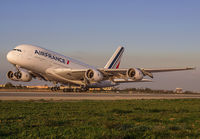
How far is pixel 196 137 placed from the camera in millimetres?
6680

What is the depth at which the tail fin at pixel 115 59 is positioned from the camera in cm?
6349

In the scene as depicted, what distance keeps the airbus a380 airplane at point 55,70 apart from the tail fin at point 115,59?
1331 centimetres

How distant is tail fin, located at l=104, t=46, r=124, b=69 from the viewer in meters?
63.5

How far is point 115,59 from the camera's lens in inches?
2534

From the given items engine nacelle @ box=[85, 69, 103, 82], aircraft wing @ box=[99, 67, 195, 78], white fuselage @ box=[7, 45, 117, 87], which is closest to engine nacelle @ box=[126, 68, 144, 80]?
aircraft wing @ box=[99, 67, 195, 78]

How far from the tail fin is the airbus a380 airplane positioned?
13.3 meters

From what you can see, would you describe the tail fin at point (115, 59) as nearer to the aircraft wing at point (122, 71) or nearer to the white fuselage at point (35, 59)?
the aircraft wing at point (122, 71)

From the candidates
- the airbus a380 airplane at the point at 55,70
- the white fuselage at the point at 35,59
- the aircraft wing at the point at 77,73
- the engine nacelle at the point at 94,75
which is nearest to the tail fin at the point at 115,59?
the airbus a380 airplane at the point at 55,70

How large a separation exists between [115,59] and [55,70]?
22.5 m

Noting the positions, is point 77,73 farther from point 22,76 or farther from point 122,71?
point 22,76

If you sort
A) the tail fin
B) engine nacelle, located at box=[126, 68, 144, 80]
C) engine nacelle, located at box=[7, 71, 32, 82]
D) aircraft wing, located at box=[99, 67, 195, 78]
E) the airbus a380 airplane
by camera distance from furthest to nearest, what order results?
1. the tail fin
2. engine nacelle, located at box=[7, 71, 32, 82]
3. aircraft wing, located at box=[99, 67, 195, 78]
4. the airbus a380 airplane
5. engine nacelle, located at box=[126, 68, 144, 80]

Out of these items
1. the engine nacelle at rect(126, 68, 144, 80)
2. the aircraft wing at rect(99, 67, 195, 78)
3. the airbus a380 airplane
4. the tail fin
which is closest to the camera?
the engine nacelle at rect(126, 68, 144, 80)

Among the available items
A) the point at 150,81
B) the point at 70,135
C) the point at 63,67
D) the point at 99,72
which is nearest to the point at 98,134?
the point at 70,135

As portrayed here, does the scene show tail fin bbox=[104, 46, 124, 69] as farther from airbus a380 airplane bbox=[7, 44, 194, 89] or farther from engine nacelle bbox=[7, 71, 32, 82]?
engine nacelle bbox=[7, 71, 32, 82]
